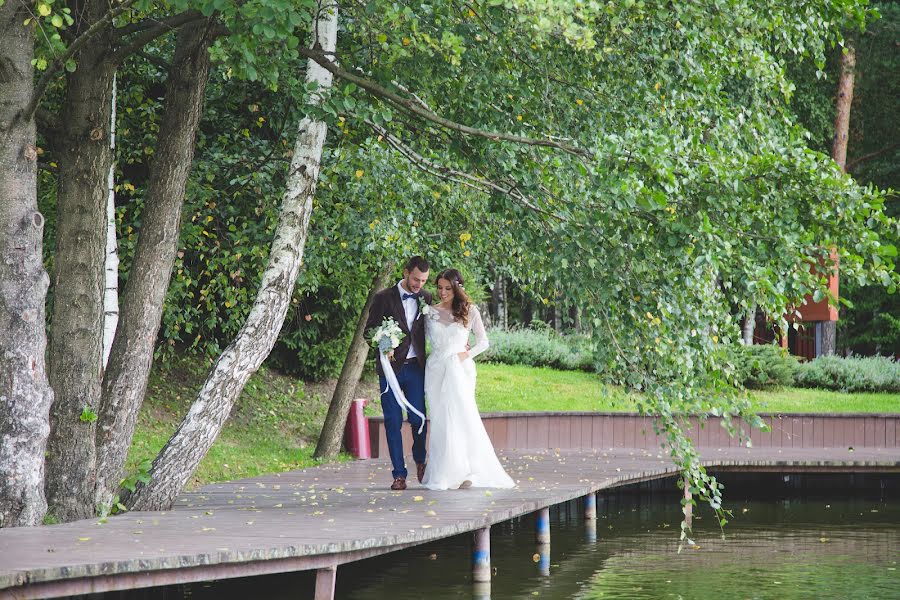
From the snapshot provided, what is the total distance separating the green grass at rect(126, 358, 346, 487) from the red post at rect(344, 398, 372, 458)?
60 cm

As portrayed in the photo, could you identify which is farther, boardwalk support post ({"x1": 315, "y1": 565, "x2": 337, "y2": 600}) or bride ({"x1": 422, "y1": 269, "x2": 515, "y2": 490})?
bride ({"x1": 422, "y1": 269, "x2": 515, "y2": 490})

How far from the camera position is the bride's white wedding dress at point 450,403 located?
11.2m

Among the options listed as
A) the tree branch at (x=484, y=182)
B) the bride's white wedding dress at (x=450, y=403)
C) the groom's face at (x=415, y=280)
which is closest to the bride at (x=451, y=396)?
the bride's white wedding dress at (x=450, y=403)

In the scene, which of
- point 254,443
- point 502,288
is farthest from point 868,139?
point 254,443

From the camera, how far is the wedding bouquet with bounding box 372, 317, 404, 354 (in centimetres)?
1082

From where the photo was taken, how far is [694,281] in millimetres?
8695

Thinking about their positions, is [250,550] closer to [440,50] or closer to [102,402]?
[102,402]

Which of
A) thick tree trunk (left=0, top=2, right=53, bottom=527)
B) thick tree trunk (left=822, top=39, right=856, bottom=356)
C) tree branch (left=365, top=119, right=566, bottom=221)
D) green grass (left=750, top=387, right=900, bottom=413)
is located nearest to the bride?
tree branch (left=365, top=119, right=566, bottom=221)

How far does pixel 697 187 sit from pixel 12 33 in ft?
15.9

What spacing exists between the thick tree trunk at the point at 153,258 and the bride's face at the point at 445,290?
248cm

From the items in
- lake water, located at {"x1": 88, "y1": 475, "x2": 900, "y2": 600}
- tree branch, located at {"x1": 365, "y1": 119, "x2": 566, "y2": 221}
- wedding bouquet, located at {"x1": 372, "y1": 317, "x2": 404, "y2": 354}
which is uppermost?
A: tree branch, located at {"x1": 365, "y1": 119, "x2": 566, "y2": 221}

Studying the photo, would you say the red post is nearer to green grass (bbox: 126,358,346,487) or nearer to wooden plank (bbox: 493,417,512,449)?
green grass (bbox: 126,358,346,487)

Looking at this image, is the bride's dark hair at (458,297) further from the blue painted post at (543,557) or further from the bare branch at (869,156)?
the bare branch at (869,156)

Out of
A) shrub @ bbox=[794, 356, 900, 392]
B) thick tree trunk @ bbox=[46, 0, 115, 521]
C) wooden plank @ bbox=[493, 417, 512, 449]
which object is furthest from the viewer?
shrub @ bbox=[794, 356, 900, 392]
